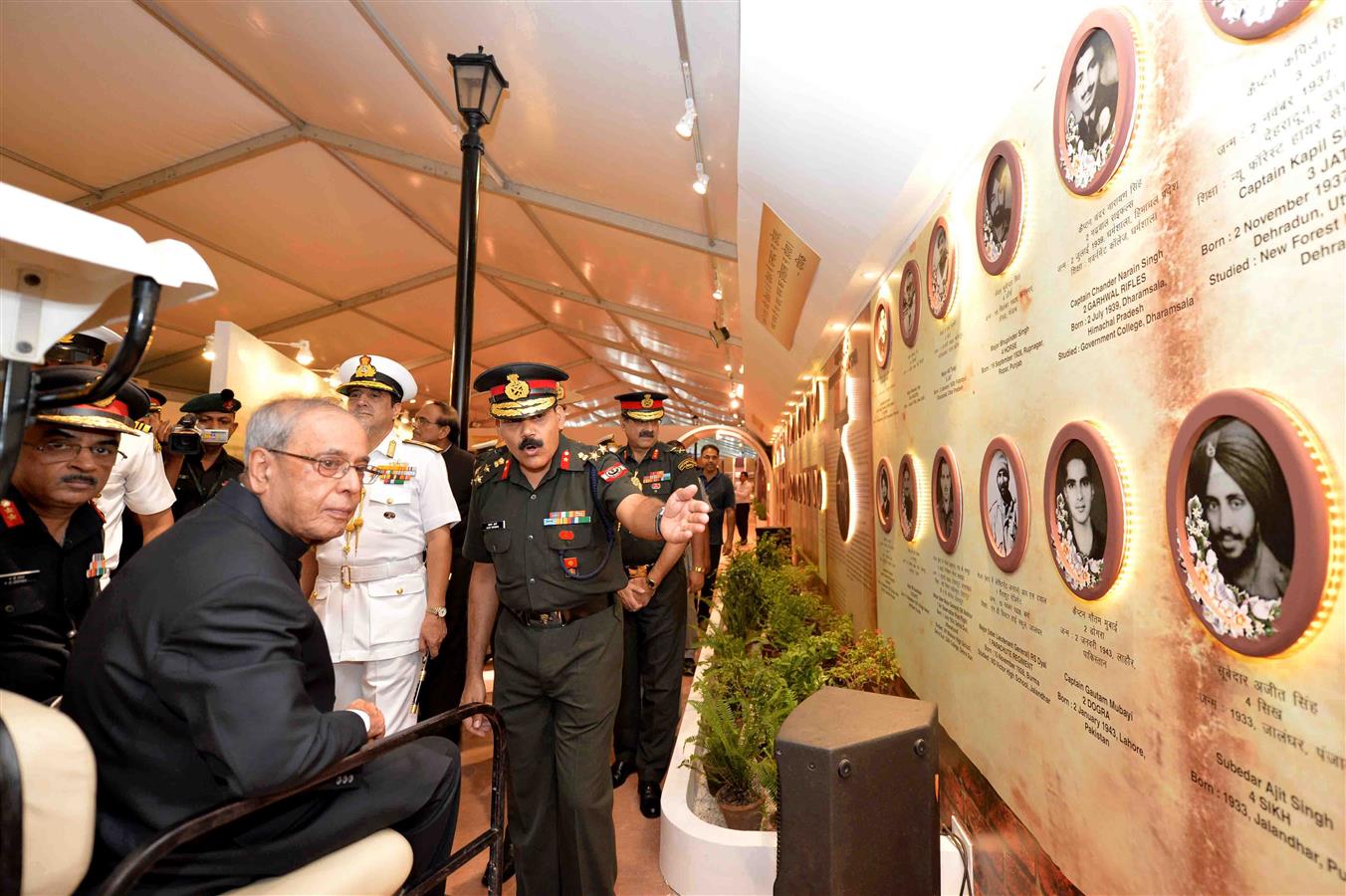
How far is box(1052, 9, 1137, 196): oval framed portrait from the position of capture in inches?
52.5

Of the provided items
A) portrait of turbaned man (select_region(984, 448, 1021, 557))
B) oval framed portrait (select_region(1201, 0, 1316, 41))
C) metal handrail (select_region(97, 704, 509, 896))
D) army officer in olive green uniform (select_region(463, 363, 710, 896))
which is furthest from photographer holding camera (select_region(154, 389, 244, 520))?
oval framed portrait (select_region(1201, 0, 1316, 41))

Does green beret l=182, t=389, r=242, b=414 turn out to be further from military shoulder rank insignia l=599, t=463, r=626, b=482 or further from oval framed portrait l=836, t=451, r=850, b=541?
oval framed portrait l=836, t=451, r=850, b=541

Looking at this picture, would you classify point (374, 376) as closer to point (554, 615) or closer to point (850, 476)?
point (554, 615)

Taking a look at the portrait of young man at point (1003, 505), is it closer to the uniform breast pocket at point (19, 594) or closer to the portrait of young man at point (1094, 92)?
the portrait of young man at point (1094, 92)

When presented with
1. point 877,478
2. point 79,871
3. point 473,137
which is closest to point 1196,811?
point 79,871

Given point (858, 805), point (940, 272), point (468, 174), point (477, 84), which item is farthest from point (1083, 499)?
point (468, 174)

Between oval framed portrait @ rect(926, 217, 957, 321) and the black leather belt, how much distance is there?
1714mm

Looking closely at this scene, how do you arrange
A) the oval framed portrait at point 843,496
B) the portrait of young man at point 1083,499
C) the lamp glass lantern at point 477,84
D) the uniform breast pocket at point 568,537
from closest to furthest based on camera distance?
the portrait of young man at point 1083,499 → the uniform breast pocket at point 568,537 → the lamp glass lantern at point 477,84 → the oval framed portrait at point 843,496

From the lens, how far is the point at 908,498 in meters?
3.11

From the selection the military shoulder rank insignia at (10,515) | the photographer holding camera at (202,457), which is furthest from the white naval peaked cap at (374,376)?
the photographer holding camera at (202,457)

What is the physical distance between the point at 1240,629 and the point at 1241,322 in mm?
491

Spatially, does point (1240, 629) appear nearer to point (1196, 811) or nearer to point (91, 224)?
point (1196, 811)

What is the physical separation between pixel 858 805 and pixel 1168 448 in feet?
3.15

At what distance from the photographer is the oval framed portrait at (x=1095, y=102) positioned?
1333mm
